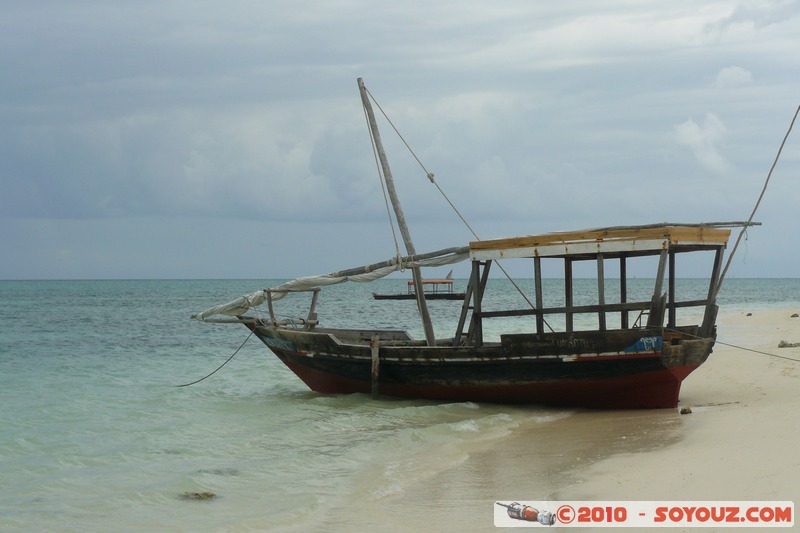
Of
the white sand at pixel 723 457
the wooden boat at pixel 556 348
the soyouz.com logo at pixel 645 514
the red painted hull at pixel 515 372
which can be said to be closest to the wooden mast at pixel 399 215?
the wooden boat at pixel 556 348

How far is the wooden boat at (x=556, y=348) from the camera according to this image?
11.3 meters

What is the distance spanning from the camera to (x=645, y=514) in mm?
6449

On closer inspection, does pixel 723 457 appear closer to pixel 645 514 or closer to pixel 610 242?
pixel 645 514

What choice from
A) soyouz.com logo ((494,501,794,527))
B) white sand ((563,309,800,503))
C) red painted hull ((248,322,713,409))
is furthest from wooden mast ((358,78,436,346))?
soyouz.com logo ((494,501,794,527))

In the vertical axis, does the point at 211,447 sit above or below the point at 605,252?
below

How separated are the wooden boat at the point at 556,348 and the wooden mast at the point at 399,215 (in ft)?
0.13

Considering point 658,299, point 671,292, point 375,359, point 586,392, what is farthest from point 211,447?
point 671,292

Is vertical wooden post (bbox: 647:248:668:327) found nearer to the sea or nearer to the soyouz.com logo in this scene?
the sea

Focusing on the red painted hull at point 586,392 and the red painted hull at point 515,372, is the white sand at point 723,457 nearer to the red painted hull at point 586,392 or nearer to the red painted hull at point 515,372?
the red painted hull at point 586,392

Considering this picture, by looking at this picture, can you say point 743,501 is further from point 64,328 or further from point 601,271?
point 64,328

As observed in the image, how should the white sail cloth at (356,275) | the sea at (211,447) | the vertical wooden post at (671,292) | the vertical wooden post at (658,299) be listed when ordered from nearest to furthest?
the sea at (211,447), the vertical wooden post at (658,299), the vertical wooden post at (671,292), the white sail cloth at (356,275)

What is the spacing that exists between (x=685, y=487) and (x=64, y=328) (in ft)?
110

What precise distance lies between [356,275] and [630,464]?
7.42 metres

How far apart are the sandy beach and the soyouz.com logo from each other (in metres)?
0.14
